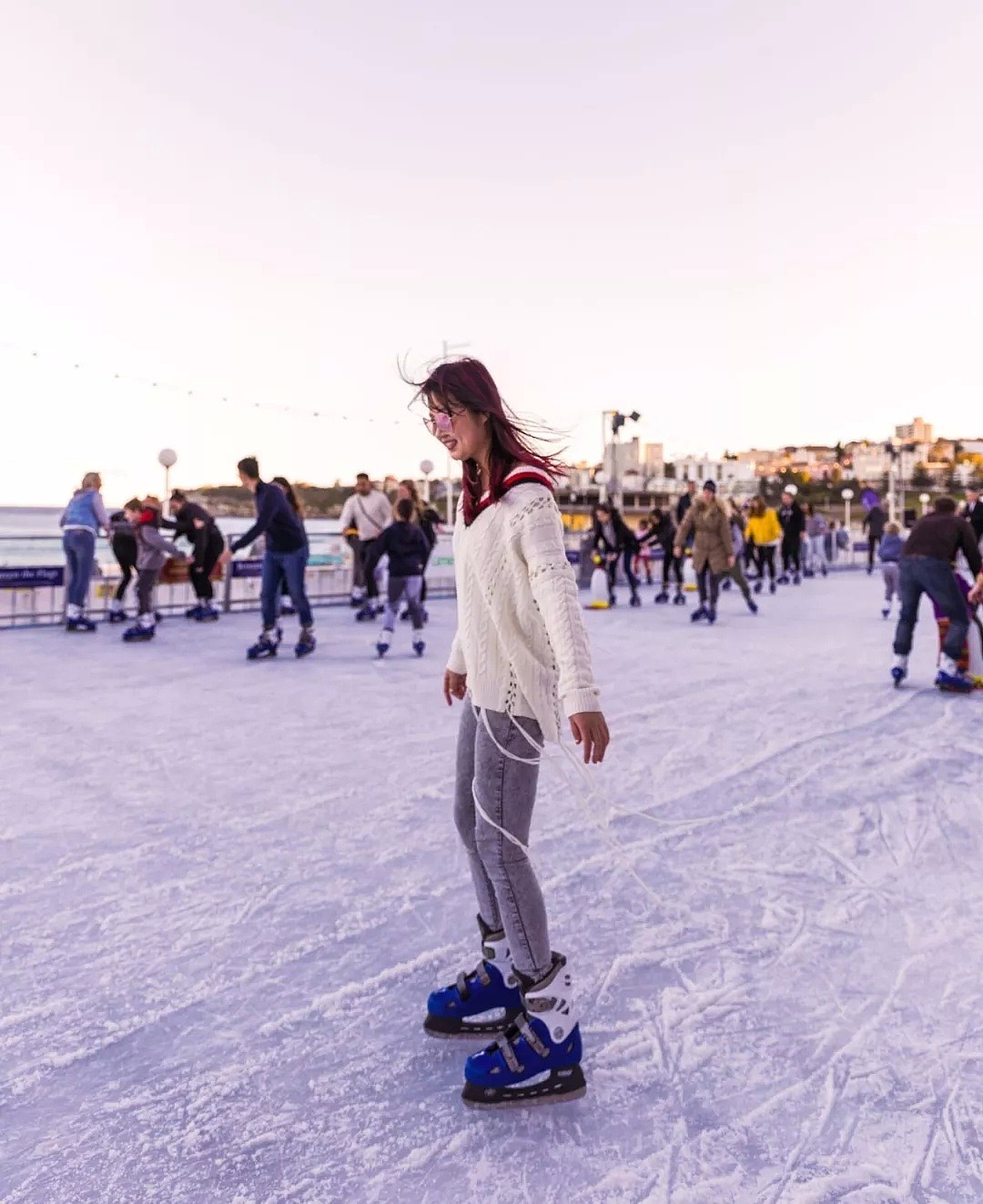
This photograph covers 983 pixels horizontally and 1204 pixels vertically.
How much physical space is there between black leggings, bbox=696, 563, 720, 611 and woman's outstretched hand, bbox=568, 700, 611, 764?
9444 mm

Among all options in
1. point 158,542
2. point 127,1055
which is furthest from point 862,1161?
point 158,542

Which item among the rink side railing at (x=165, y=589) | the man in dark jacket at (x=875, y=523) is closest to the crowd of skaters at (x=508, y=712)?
the rink side railing at (x=165, y=589)

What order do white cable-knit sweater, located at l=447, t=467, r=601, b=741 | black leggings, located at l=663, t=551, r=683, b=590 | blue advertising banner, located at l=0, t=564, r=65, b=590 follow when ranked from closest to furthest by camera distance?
white cable-knit sweater, located at l=447, t=467, r=601, b=741
blue advertising banner, located at l=0, t=564, r=65, b=590
black leggings, located at l=663, t=551, r=683, b=590

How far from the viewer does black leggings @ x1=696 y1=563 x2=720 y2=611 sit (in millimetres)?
11039

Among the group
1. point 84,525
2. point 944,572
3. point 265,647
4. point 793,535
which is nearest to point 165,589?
point 84,525

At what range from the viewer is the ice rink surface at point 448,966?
1742mm

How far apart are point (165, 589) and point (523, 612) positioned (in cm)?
1106

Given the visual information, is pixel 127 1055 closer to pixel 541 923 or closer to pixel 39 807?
pixel 541 923

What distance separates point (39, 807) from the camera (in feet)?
12.9

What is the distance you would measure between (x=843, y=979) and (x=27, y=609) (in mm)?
10640

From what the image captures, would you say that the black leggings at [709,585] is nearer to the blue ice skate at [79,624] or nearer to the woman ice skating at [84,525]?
the woman ice skating at [84,525]

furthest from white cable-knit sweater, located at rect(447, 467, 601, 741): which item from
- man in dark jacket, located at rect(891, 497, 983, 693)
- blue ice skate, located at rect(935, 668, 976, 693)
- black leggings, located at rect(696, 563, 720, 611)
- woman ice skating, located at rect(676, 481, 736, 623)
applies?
black leggings, located at rect(696, 563, 720, 611)

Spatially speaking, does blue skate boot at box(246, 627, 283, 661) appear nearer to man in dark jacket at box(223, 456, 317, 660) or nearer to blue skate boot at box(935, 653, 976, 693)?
man in dark jacket at box(223, 456, 317, 660)

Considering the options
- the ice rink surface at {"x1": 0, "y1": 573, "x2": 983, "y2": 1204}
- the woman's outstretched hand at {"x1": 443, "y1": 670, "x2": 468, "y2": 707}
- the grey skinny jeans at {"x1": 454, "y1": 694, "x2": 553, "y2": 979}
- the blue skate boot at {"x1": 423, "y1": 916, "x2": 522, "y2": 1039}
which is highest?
the woman's outstretched hand at {"x1": 443, "y1": 670, "x2": 468, "y2": 707}
